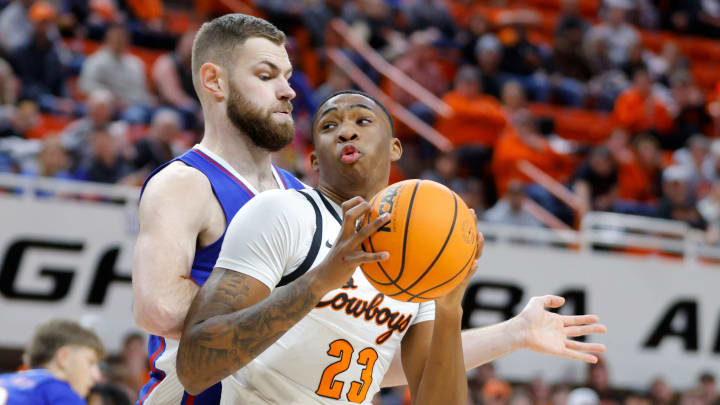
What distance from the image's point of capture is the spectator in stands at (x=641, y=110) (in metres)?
14.1

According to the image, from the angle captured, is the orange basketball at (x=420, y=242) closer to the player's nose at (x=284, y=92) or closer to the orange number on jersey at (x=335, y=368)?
the orange number on jersey at (x=335, y=368)

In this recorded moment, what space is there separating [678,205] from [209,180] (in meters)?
9.22

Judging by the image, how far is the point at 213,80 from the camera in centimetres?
382

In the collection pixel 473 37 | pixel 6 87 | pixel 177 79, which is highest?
pixel 473 37

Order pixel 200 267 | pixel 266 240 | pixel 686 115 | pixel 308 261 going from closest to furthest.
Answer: pixel 266 240
pixel 308 261
pixel 200 267
pixel 686 115

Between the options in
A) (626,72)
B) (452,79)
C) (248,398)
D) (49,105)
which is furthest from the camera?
Result: (626,72)

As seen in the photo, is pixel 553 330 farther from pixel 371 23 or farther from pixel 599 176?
pixel 371 23

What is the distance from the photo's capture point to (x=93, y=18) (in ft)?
41.4

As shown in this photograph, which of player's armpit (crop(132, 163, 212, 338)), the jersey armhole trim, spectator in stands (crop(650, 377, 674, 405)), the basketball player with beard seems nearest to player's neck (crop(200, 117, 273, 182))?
the basketball player with beard

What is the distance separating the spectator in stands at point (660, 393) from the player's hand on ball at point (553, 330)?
293 inches

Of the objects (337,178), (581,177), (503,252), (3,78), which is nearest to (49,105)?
(3,78)

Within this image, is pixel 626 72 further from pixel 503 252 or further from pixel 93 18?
pixel 93 18

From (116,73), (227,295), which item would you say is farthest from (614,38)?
(227,295)

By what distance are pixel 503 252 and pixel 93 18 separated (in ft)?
19.2
